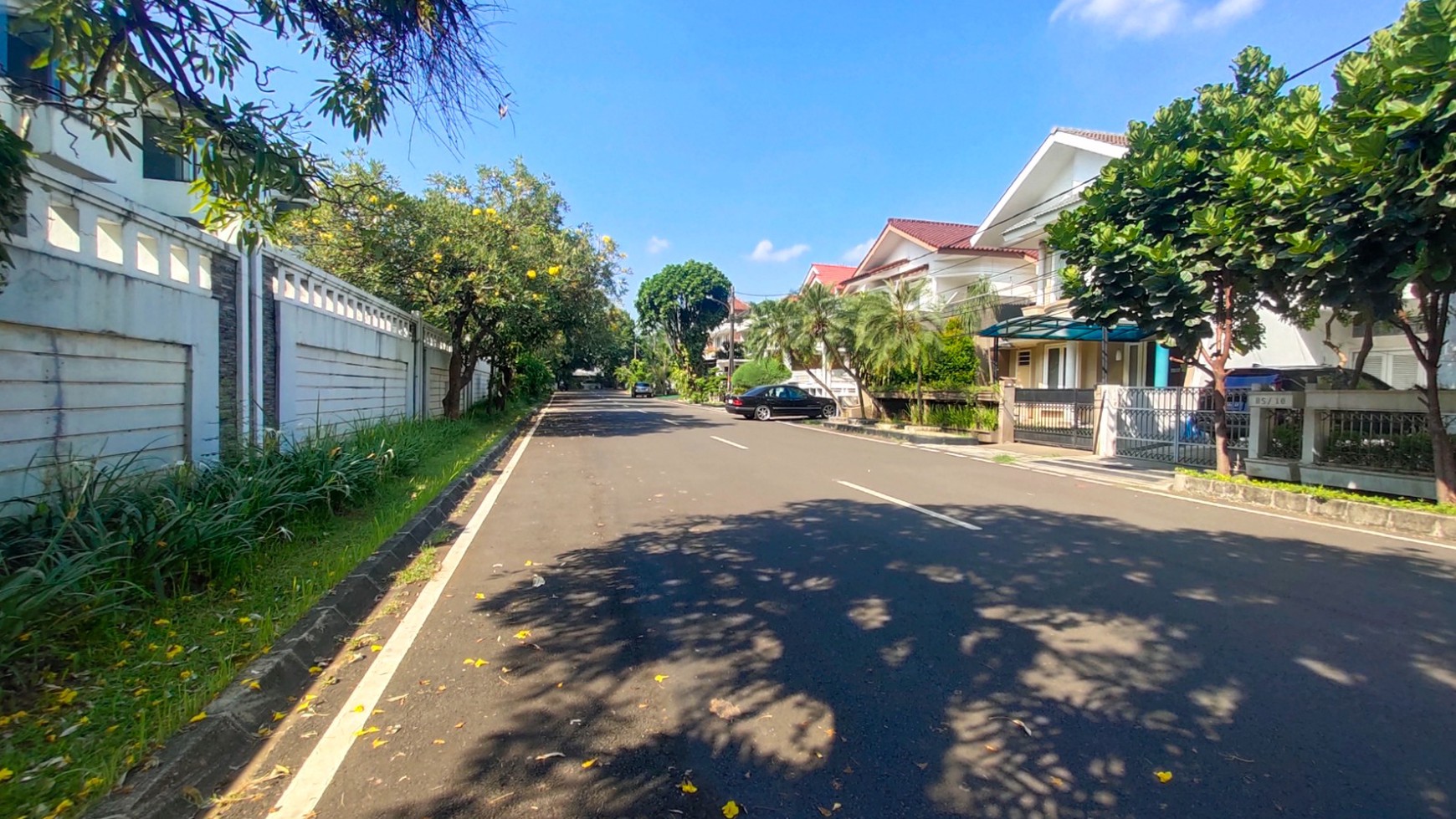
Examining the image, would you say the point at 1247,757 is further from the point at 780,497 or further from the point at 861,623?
the point at 780,497

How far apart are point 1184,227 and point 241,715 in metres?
11.9

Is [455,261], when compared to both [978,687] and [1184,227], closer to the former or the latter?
[1184,227]

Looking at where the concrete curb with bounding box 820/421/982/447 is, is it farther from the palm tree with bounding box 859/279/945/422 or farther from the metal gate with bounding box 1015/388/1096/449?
the palm tree with bounding box 859/279/945/422

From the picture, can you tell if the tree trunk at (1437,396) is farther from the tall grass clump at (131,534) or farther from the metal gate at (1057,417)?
the tall grass clump at (131,534)

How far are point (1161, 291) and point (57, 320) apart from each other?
467 inches

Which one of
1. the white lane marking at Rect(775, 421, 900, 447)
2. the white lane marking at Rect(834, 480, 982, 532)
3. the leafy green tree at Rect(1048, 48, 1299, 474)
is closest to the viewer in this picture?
the white lane marking at Rect(834, 480, 982, 532)

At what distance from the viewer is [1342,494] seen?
30.8 ft

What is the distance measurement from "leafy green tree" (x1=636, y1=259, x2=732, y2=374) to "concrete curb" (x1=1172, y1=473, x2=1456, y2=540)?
4368 cm

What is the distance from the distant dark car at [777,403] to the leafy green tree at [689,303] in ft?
76.0

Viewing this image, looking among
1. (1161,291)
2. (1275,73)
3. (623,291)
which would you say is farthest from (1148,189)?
(623,291)

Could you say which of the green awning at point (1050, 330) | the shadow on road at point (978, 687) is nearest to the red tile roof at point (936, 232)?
the green awning at point (1050, 330)

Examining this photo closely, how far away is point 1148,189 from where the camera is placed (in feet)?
35.5

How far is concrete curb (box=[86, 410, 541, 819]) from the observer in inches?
108

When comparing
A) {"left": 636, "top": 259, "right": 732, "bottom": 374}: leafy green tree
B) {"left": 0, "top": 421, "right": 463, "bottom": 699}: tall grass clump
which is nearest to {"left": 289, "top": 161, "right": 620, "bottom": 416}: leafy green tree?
{"left": 0, "top": 421, "right": 463, "bottom": 699}: tall grass clump
